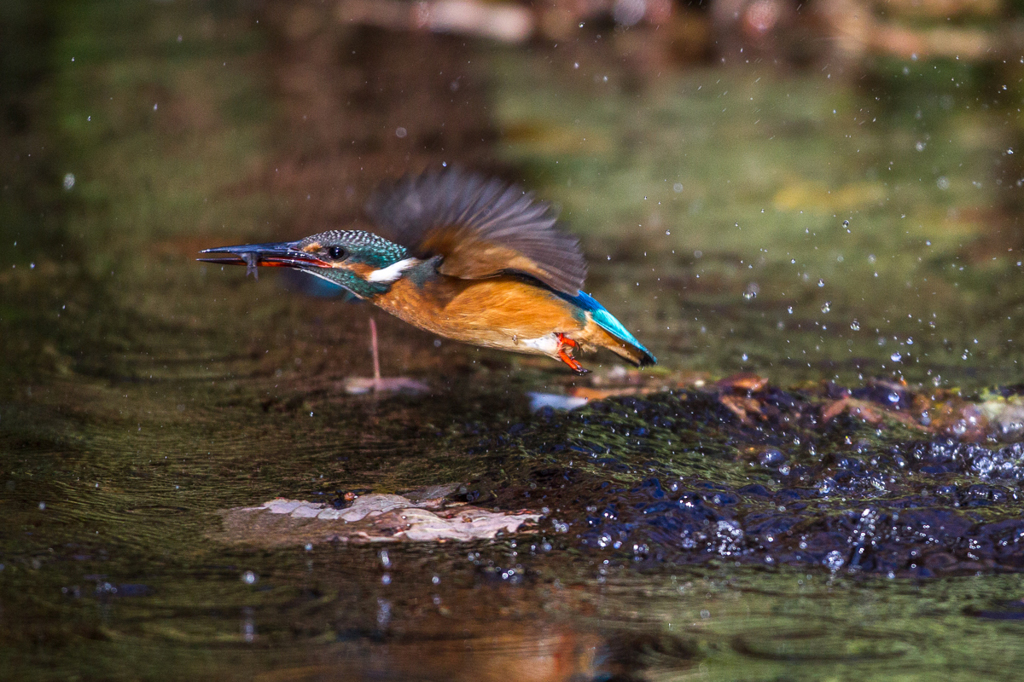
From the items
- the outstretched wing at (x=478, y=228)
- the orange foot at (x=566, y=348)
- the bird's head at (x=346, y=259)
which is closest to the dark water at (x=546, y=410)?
the orange foot at (x=566, y=348)

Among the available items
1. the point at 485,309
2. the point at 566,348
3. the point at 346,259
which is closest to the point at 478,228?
the point at 485,309

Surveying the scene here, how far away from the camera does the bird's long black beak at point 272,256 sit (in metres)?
3.23

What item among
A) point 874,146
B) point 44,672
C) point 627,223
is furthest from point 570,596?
point 874,146

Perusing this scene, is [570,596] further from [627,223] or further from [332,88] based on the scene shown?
A: [332,88]

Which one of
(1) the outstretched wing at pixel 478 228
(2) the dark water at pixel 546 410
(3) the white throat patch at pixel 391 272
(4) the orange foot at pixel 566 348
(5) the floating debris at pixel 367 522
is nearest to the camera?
(2) the dark water at pixel 546 410

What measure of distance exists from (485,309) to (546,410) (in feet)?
2.10

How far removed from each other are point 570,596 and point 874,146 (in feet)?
21.3

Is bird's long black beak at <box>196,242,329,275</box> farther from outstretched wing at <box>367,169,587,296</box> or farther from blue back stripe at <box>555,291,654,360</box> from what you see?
blue back stripe at <box>555,291,654,360</box>

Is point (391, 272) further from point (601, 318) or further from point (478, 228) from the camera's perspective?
point (601, 318)

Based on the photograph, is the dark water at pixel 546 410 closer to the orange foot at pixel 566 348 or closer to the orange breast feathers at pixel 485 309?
the orange foot at pixel 566 348

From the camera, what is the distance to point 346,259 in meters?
3.34

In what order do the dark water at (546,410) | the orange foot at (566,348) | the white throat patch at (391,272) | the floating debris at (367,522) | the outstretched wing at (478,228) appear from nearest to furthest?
the dark water at (546,410) → the floating debris at (367,522) → the outstretched wing at (478,228) → the white throat patch at (391,272) → the orange foot at (566,348)

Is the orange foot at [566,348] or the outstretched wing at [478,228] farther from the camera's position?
the orange foot at [566,348]

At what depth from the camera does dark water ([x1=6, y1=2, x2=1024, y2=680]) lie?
8.21 feet
